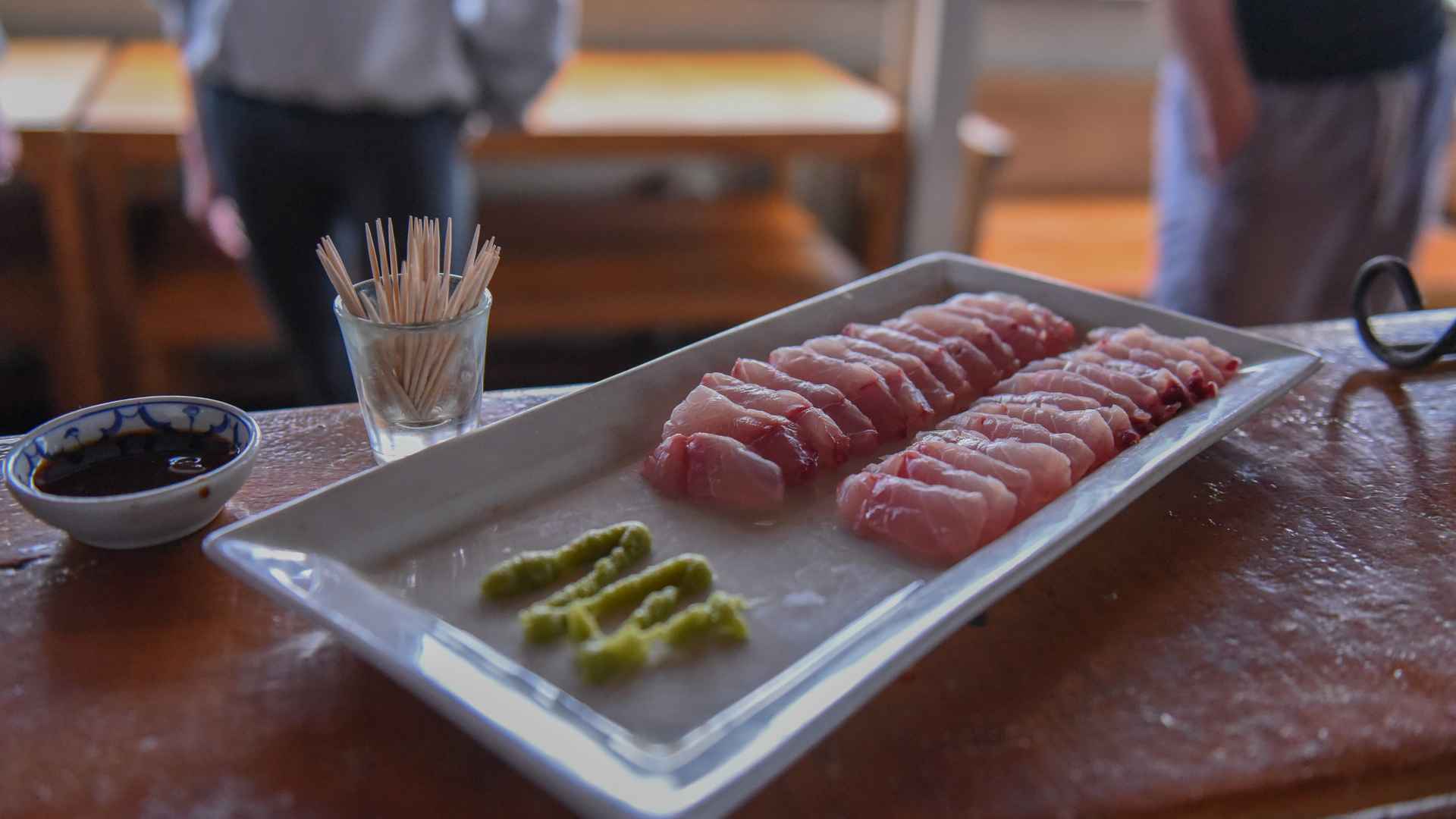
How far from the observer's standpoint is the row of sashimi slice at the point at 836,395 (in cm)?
92

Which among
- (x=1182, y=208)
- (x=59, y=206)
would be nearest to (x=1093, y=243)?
(x=1182, y=208)

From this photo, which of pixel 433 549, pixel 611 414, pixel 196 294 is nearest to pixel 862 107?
pixel 196 294

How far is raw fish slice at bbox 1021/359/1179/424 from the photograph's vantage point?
101 cm

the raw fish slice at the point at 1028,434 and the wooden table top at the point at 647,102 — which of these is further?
the wooden table top at the point at 647,102

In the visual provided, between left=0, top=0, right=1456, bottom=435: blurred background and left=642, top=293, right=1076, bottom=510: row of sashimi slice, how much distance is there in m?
1.43

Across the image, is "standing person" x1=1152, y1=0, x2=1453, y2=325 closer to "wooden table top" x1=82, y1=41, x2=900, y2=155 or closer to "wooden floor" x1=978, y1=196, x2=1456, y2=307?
"wooden floor" x1=978, y1=196, x2=1456, y2=307

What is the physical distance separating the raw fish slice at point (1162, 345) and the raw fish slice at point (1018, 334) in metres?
0.05

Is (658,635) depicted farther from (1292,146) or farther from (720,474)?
(1292,146)

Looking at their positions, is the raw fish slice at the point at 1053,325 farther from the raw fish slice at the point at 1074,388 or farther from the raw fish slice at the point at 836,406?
the raw fish slice at the point at 836,406

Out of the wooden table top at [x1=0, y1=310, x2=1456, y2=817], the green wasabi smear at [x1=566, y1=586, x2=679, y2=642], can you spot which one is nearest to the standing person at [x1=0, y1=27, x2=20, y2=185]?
the wooden table top at [x1=0, y1=310, x2=1456, y2=817]

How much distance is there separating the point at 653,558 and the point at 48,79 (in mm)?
2431

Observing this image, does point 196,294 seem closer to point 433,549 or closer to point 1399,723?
point 433,549

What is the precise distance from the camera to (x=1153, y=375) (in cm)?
104

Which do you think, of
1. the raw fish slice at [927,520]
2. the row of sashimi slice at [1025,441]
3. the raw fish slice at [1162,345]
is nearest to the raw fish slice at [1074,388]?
the row of sashimi slice at [1025,441]
